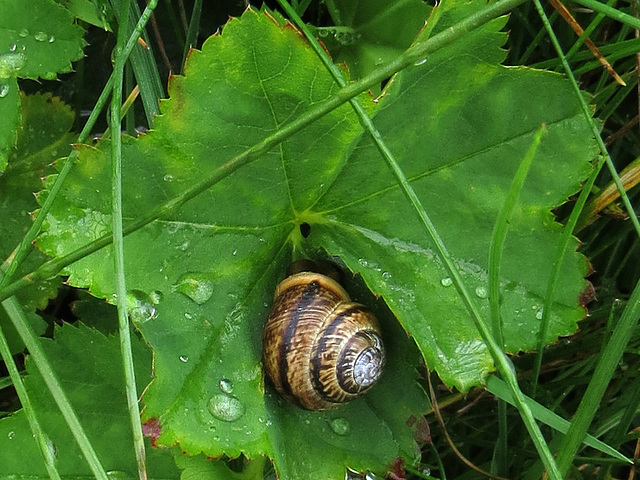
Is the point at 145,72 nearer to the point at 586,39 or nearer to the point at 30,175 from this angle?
the point at 30,175

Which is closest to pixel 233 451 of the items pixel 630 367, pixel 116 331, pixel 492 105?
pixel 116 331

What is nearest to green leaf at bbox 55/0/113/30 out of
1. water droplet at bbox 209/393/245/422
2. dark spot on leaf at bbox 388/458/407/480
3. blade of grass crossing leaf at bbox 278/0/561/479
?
blade of grass crossing leaf at bbox 278/0/561/479

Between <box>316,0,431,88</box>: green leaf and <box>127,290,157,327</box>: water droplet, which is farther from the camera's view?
<box>316,0,431,88</box>: green leaf

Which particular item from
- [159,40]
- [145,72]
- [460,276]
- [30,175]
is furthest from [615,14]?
[30,175]

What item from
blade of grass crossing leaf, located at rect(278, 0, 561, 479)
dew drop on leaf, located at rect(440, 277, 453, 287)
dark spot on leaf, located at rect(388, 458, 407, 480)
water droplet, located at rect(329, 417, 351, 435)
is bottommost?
dark spot on leaf, located at rect(388, 458, 407, 480)

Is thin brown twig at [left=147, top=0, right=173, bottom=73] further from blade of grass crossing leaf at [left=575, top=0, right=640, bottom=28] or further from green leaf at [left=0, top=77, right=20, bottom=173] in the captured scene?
blade of grass crossing leaf at [left=575, top=0, right=640, bottom=28]

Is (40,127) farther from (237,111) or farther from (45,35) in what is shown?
(237,111)

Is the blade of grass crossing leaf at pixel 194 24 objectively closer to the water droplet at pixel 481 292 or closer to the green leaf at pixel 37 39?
the green leaf at pixel 37 39
